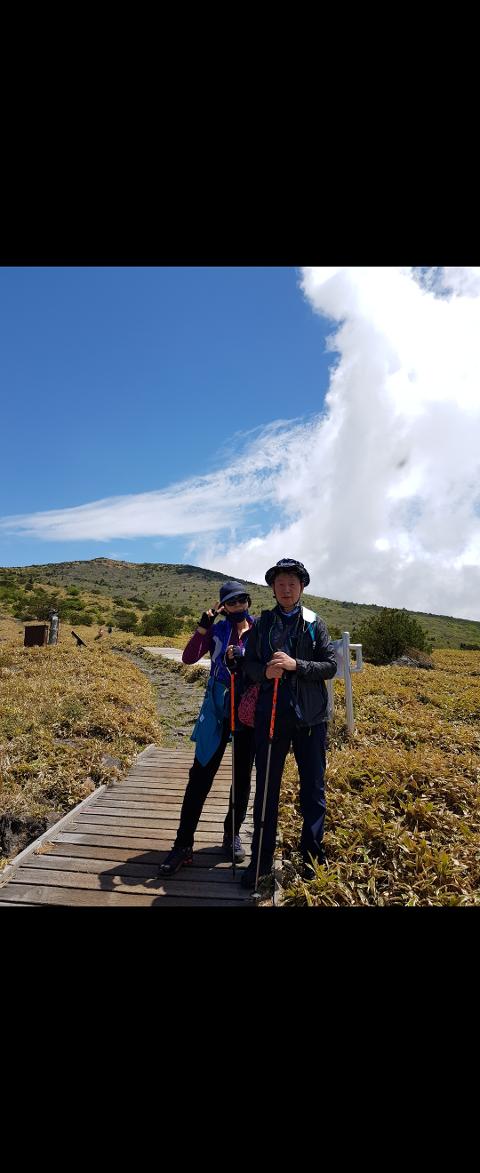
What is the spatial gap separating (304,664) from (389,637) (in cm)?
1640

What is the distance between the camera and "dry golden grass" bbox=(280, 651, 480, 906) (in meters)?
3.32

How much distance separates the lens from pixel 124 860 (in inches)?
148

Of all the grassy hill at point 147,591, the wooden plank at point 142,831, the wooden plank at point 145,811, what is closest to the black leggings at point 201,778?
the wooden plank at point 142,831

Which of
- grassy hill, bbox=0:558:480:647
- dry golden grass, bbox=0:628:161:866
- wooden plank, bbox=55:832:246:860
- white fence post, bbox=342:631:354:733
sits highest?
grassy hill, bbox=0:558:480:647

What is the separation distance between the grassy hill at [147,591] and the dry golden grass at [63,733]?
19813 millimetres

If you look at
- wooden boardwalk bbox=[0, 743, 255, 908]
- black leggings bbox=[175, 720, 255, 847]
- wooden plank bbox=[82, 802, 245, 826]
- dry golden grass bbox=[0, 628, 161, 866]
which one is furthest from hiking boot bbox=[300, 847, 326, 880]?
dry golden grass bbox=[0, 628, 161, 866]

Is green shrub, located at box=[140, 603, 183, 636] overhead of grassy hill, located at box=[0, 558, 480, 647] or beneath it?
beneath

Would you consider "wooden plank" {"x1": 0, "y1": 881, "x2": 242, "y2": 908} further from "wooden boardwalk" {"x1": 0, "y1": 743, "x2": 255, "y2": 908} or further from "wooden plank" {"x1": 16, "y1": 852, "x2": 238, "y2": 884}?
"wooden plank" {"x1": 16, "y1": 852, "x2": 238, "y2": 884}

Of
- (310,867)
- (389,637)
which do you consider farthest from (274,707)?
(389,637)

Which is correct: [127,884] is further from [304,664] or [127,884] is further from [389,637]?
[389,637]

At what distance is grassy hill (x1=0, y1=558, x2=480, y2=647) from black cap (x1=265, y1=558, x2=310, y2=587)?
27.3 m

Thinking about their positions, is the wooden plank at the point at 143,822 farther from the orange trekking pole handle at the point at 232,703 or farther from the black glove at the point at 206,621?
the black glove at the point at 206,621

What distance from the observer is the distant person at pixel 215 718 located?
139 inches
